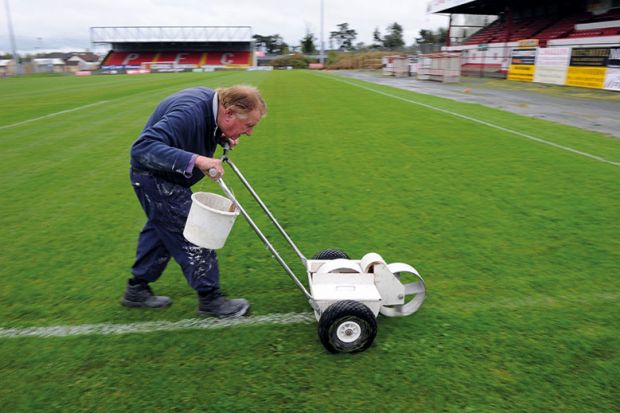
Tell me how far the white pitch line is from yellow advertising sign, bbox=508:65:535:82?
26737 millimetres

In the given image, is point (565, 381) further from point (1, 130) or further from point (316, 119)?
point (1, 130)

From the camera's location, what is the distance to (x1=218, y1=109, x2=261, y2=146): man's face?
271 cm

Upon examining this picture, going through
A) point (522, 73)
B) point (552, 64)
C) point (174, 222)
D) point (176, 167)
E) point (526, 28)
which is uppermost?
point (526, 28)

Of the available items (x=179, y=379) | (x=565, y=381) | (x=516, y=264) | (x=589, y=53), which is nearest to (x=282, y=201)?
(x=516, y=264)

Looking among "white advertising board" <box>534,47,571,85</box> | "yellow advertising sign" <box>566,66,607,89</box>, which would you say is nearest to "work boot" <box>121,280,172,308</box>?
"yellow advertising sign" <box>566,66,607,89</box>

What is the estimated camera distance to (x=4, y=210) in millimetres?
5562

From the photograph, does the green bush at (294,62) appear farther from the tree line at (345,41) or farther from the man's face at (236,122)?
the man's face at (236,122)

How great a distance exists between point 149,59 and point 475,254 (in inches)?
3227

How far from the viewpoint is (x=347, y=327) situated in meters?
2.75

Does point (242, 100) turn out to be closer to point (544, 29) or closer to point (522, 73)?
point (522, 73)

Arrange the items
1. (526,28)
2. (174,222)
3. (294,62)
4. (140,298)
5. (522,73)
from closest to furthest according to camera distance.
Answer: (174,222) < (140,298) < (522,73) < (526,28) < (294,62)

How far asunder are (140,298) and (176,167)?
1298 millimetres

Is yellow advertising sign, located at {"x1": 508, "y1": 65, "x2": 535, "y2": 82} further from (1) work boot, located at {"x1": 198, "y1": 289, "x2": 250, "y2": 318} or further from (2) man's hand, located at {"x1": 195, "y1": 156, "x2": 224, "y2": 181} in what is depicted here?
(2) man's hand, located at {"x1": 195, "y1": 156, "x2": 224, "y2": 181}

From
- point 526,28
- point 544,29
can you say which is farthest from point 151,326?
point 526,28
